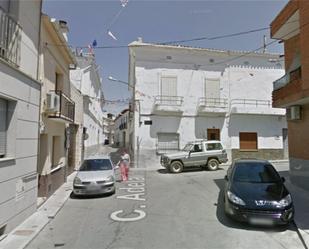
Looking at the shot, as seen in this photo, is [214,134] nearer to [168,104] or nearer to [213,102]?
[213,102]

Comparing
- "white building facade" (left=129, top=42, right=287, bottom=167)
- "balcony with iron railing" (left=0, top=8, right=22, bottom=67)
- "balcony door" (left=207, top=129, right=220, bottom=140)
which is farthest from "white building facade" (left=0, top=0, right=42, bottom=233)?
"balcony door" (left=207, top=129, right=220, bottom=140)

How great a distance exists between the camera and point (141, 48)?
18.3 m

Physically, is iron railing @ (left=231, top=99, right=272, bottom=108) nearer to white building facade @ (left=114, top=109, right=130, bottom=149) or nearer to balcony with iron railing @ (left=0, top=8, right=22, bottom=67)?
white building facade @ (left=114, top=109, right=130, bottom=149)

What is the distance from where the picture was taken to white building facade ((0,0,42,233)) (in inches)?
225

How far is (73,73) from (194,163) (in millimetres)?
11186

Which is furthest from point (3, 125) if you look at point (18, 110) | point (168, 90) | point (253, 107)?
point (253, 107)

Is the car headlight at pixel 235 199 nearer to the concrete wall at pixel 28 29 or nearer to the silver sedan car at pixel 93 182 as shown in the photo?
the silver sedan car at pixel 93 182

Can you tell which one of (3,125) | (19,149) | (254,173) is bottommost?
(254,173)

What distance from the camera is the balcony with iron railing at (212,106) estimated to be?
18844 millimetres

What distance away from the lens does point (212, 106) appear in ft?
62.7

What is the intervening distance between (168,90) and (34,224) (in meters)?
14.0

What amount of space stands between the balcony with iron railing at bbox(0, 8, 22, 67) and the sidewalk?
406cm

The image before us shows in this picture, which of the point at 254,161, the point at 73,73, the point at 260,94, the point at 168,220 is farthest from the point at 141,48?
the point at 168,220

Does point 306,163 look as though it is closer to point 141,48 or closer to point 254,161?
point 254,161
